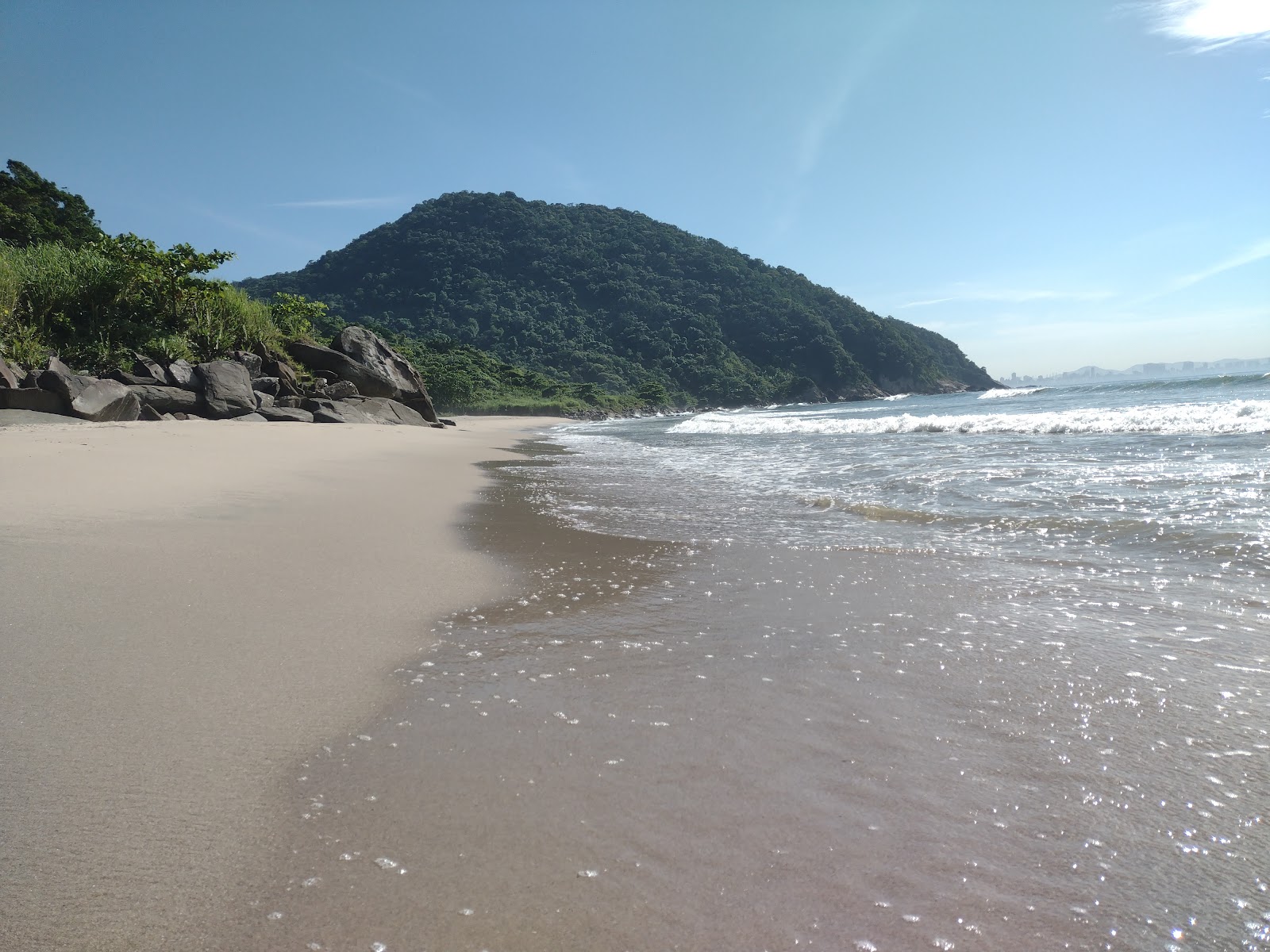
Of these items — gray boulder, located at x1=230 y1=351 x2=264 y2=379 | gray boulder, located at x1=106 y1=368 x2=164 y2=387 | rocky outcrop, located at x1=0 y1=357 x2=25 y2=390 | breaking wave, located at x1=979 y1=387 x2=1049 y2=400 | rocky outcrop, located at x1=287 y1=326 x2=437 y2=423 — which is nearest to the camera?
rocky outcrop, located at x1=0 y1=357 x2=25 y2=390

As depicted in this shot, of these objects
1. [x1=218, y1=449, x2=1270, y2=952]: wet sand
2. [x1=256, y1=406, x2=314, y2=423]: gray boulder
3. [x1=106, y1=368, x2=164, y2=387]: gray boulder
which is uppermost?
[x1=106, y1=368, x2=164, y2=387]: gray boulder

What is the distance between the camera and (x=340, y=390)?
1866 cm

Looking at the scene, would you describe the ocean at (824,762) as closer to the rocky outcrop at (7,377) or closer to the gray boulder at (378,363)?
the rocky outcrop at (7,377)

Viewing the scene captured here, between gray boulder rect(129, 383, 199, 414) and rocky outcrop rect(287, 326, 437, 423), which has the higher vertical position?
rocky outcrop rect(287, 326, 437, 423)

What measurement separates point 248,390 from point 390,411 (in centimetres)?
499

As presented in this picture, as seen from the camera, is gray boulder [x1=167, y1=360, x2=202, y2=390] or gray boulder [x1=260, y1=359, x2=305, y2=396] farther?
gray boulder [x1=260, y1=359, x2=305, y2=396]

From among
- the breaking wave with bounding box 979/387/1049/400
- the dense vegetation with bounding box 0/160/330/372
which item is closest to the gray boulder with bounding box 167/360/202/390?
the dense vegetation with bounding box 0/160/330/372

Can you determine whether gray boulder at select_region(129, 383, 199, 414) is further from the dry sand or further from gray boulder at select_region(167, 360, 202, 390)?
the dry sand

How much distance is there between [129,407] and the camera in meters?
11.6

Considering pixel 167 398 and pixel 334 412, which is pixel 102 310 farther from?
pixel 334 412

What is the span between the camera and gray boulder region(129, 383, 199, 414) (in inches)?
507

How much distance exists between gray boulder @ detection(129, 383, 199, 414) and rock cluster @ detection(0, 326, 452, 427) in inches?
0.6

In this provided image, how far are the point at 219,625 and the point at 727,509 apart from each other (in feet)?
14.6

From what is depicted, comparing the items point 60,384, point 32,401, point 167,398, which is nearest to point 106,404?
point 60,384
